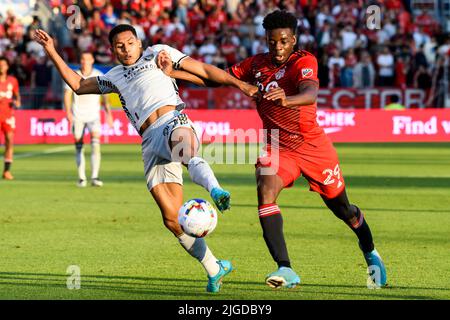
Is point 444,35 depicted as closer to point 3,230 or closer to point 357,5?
point 357,5

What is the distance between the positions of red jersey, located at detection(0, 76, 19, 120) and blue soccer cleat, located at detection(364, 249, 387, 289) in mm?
14265

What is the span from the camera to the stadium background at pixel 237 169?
10.7 meters

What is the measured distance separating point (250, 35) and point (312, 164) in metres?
27.9

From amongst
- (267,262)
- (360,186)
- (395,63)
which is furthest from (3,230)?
(395,63)

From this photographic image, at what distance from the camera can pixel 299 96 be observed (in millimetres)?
9102

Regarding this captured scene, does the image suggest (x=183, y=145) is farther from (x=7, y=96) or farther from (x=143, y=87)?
(x=7, y=96)

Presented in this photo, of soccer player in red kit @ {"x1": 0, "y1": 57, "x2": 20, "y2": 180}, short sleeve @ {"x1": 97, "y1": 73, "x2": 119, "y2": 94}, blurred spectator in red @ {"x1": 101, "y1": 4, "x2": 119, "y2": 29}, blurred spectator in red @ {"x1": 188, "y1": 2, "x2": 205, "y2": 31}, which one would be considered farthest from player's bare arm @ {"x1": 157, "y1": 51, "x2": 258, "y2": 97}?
blurred spectator in red @ {"x1": 188, "y1": 2, "x2": 205, "y2": 31}

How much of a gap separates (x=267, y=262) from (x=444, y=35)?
26.3 metres

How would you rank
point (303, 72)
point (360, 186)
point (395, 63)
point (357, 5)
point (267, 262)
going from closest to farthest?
1. point (303, 72)
2. point (267, 262)
3. point (360, 186)
4. point (395, 63)
5. point (357, 5)

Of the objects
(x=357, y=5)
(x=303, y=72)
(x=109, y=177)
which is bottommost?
(x=109, y=177)

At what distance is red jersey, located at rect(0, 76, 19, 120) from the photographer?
75.4 ft

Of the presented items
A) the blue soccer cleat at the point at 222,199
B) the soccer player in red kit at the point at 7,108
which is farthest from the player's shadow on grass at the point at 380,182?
the blue soccer cleat at the point at 222,199
